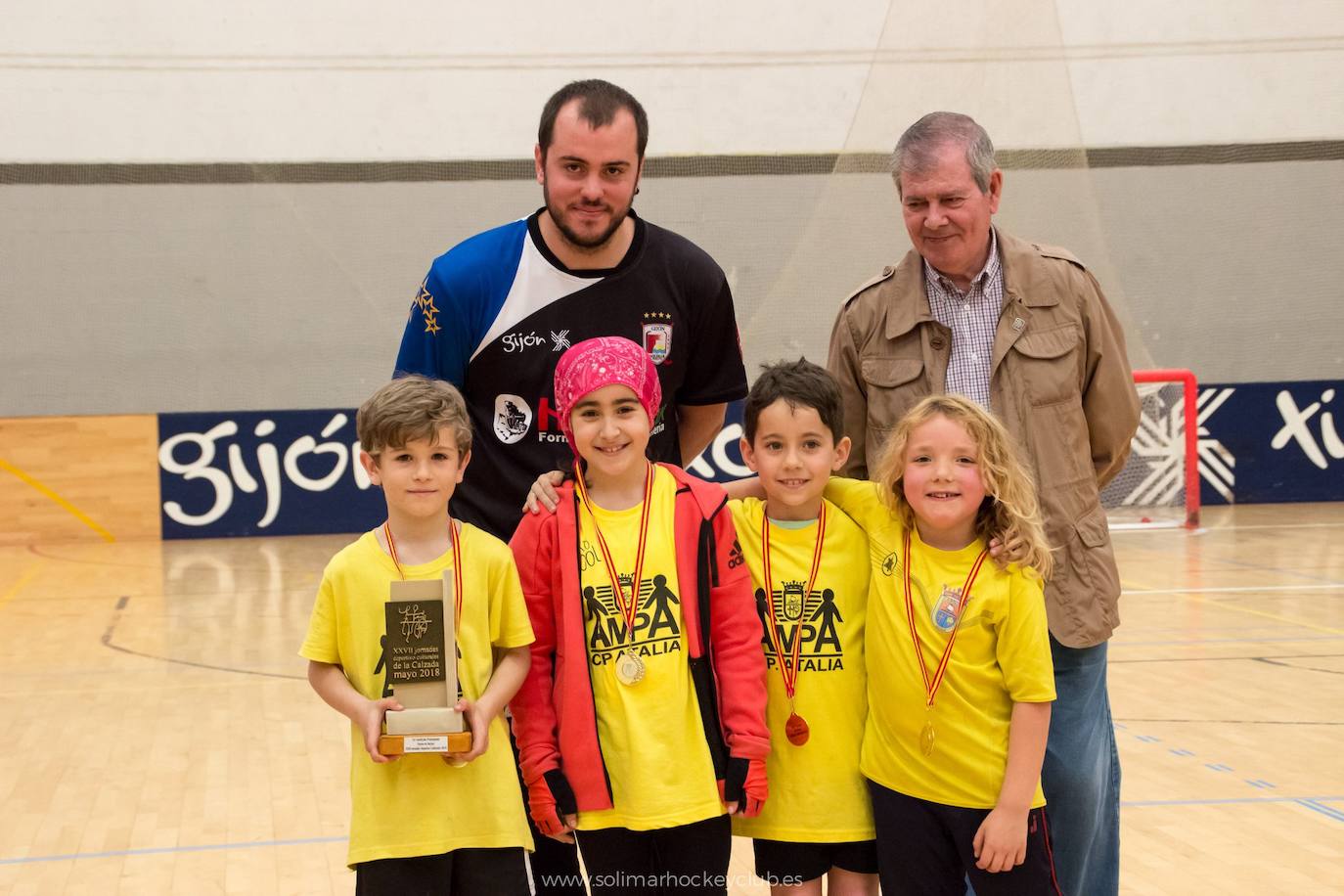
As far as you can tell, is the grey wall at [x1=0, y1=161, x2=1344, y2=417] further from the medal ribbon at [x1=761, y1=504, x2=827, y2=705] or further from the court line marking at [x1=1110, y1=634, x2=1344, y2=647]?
the medal ribbon at [x1=761, y1=504, x2=827, y2=705]

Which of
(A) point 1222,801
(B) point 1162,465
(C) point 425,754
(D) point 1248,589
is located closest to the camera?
(C) point 425,754

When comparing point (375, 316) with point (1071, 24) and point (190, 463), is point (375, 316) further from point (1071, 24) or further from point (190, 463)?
point (1071, 24)

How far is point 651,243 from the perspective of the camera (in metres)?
2.67

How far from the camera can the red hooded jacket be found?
2.30 meters

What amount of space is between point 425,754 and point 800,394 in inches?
36.2

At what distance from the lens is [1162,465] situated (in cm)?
1082

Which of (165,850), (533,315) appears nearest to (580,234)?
(533,315)

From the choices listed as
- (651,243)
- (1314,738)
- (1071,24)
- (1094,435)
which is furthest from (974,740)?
(1071,24)

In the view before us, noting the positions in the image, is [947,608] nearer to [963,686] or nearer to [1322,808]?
[963,686]

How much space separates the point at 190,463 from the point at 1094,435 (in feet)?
32.8

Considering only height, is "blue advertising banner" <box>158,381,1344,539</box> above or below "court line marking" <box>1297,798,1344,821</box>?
above

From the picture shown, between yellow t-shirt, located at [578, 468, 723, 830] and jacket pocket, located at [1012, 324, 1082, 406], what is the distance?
748 millimetres

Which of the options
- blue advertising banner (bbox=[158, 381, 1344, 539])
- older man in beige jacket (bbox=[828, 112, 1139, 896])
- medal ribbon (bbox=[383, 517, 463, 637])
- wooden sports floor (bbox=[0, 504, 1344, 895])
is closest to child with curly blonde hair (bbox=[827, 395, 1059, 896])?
older man in beige jacket (bbox=[828, 112, 1139, 896])

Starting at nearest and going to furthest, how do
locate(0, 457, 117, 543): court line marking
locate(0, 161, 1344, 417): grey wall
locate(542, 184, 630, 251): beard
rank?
locate(542, 184, 630, 251): beard, locate(0, 457, 117, 543): court line marking, locate(0, 161, 1344, 417): grey wall
